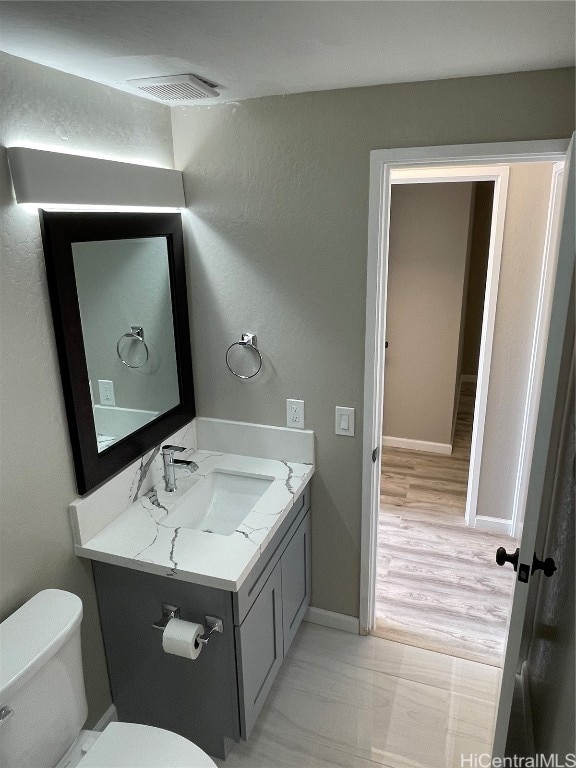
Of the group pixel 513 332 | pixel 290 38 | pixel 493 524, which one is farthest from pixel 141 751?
pixel 513 332

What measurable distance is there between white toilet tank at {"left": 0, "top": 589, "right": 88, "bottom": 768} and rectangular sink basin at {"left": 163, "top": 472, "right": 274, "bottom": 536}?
0.64 m

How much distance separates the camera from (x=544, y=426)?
4.61ft

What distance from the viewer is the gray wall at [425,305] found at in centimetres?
389

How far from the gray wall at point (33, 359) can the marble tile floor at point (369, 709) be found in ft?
3.28

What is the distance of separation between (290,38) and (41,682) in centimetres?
185

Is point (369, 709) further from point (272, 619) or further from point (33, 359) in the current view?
point (33, 359)

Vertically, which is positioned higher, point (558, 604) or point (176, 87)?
point (176, 87)

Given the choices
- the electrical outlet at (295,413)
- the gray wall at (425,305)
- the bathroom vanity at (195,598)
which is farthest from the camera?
the gray wall at (425,305)

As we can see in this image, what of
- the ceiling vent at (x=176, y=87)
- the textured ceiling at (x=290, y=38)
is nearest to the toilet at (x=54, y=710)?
the textured ceiling at (x=290, y=38)

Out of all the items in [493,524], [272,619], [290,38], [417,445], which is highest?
[290,38]

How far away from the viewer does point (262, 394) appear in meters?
2.39

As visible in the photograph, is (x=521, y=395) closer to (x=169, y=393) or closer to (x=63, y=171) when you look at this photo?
(x=169, y=393)

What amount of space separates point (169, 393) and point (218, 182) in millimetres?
910

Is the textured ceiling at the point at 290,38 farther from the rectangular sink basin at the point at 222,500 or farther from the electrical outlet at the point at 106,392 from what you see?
the rectangular sink basin at the point at 222,500
